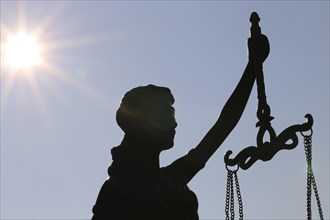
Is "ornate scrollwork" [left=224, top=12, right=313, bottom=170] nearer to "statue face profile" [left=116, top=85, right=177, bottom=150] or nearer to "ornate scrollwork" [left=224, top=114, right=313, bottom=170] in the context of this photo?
"ornate scrollwork" [left=224, top=114, right=313, bottom=170]

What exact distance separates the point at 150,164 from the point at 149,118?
1.43 feet

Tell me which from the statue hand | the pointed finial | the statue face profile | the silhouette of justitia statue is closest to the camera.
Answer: the silhouette of justitia statue

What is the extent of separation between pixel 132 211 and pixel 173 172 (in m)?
0.74

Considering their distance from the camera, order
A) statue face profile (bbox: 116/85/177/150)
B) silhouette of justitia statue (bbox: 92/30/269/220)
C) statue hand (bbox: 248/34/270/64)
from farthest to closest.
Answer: statue hand (bbox: 248/34/270/64) → statue face profile (bbox: 116/85/177/150) → silhouette of justitia statue (bbox: 92/30/269/220)

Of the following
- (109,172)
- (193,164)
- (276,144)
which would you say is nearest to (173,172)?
(193,164)

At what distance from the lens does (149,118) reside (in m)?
6.08

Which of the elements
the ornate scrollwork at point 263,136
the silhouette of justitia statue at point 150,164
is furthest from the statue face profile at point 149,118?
the ornate scrollwork at point 263,136

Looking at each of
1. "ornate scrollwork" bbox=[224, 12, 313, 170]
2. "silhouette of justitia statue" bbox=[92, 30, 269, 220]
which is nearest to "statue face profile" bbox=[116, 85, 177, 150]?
"silhouette of justitia statue" bbox=[92, 30, 269, 220]

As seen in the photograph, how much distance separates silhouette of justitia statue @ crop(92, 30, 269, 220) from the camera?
5.79m

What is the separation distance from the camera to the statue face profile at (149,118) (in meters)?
6.08

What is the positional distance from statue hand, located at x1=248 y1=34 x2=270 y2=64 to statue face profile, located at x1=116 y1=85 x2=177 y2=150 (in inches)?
45.9

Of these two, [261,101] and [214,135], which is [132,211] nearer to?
[214,135]

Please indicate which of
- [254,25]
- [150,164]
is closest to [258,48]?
[254,25]

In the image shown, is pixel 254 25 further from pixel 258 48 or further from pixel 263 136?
pixel 263 136
